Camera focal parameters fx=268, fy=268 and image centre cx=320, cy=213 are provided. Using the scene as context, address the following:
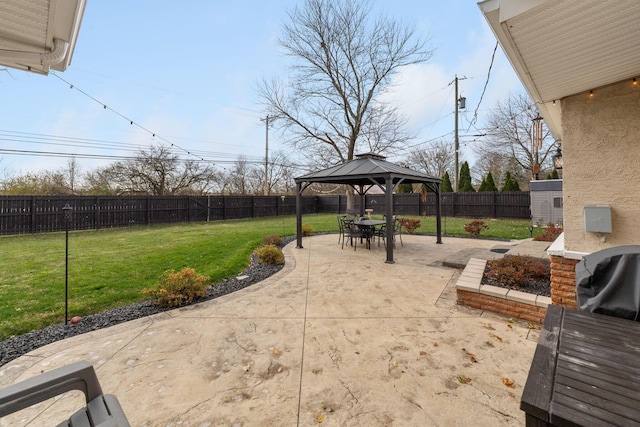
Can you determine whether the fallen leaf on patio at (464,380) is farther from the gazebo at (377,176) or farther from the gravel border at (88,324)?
the gazebo at (377,176)

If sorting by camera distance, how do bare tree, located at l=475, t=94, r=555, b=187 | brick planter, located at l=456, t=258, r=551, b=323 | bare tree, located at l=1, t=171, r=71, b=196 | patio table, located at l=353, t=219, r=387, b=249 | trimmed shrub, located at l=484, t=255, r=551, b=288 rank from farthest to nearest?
bare tree, located at l=475, t=94, r=555, b=187
bare tree, located at l=1, t=171, r=71, b=196
patio table, located at l=353, t=219, r=387, b=249
trimmed shrub, located at l=484, t=255, r=551, b=288
brick planter, located at l=456, t=258, r=551, b=323

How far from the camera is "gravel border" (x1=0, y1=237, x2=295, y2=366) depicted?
275cm

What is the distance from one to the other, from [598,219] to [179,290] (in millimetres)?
5131

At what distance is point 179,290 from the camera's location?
3816mm

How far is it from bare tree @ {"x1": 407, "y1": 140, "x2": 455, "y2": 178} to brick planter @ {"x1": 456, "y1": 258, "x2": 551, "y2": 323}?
25722mm

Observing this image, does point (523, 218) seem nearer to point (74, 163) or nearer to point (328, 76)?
point (328, 76)

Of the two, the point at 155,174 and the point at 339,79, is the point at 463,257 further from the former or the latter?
the point at 155,174

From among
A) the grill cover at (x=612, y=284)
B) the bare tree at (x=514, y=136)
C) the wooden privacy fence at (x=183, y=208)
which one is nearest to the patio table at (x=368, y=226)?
the grill cover at (x=612, y=284)

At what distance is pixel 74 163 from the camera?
61.6 ft

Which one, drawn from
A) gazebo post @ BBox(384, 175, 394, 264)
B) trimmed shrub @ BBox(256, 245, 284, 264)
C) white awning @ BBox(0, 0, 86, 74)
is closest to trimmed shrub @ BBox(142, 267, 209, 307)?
trimmed shrub @ BBox(256, 245, 284, 264)

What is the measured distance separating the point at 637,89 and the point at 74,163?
2605cm

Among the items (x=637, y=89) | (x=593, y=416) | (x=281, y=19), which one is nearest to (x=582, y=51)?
(x=637, y=89)

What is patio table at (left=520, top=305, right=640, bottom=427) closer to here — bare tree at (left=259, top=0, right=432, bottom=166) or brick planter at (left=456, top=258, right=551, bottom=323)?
brick planter at (left=456, top=258, right=551, bottom=323)

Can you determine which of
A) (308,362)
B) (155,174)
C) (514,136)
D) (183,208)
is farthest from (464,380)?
(514,136)
